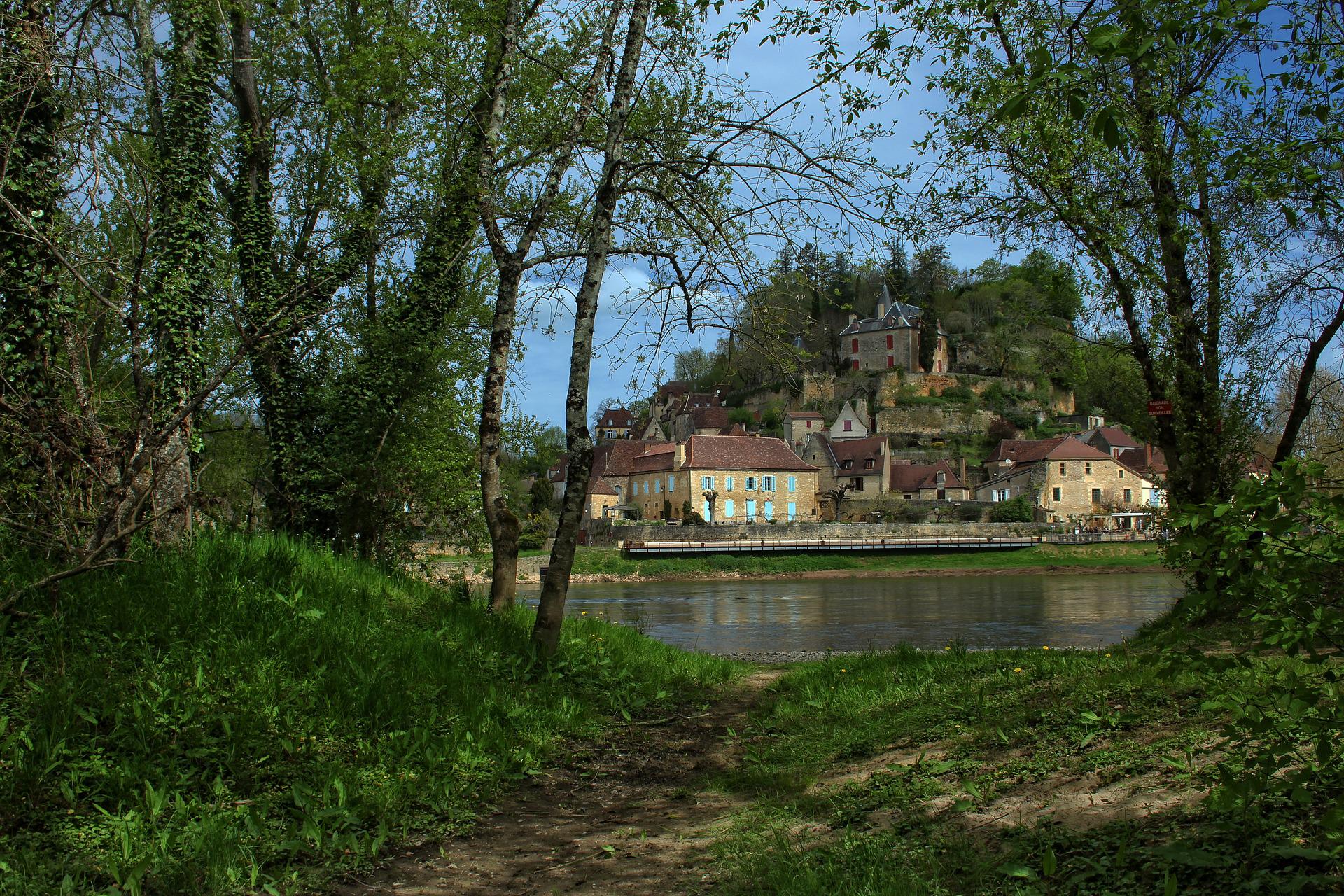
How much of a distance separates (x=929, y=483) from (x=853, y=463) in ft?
24.4

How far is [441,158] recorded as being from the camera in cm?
1045

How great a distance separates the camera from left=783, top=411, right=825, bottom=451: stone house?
95081 millimetres

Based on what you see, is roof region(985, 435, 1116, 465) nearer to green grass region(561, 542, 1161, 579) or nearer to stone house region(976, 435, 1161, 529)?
stone house region(976, 435, 1161, 529)

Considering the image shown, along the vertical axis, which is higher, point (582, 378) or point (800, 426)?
point (800, 426)

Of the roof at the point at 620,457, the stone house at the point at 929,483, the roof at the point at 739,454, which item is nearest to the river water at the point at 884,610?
the roof at the point at 739,454

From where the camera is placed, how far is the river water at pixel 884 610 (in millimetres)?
18875

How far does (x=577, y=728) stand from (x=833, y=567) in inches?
1969

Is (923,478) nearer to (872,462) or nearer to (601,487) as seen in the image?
Answer: (872,462)

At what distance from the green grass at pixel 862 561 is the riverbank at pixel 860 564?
0.04 m

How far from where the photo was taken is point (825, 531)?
202 feet

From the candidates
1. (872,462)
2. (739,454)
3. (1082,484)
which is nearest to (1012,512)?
→ (1082,484)

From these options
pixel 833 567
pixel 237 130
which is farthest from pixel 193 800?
pixel 833 567

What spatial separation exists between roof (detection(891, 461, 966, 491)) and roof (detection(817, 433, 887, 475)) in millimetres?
3062

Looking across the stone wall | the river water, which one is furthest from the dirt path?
the stone wall
